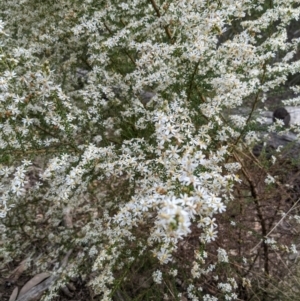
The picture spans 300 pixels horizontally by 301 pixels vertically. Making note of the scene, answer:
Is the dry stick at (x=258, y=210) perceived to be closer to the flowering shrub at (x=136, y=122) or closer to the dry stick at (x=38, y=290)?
the flowering shrub at (x=136, y=122)

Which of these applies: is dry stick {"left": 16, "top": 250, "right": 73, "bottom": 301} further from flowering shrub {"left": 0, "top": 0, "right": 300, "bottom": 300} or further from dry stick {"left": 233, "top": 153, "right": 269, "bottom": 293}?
dry stick {"left": 233, "top": 153, "right": 269, "bottom": 293}

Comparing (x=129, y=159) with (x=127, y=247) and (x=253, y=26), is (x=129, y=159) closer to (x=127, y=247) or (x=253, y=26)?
(x=127, y=247)

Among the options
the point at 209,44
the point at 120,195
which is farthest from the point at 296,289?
the point at 209,44

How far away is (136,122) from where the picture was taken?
3.69 meters

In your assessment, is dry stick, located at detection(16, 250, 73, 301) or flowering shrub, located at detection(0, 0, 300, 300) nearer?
flowering shrub, located at detection(0, 0, 300, 300)

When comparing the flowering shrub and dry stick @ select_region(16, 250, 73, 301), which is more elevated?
the flowering shrub

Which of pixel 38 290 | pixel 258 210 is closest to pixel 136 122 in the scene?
pixel 258 210

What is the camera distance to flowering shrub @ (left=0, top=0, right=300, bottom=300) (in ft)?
8.41

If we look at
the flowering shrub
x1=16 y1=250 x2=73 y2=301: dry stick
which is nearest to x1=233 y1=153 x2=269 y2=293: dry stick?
the flowering shrub

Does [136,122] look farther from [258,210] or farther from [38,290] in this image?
[38,290]

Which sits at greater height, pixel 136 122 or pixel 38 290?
pixel 136 122

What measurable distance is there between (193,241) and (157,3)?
256 centimetres

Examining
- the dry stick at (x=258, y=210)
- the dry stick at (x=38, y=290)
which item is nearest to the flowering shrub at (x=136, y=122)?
the dry stick at (x=258, y=210)

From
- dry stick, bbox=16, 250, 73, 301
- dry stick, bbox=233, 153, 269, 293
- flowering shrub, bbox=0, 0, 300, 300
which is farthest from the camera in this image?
dry stick, bbox=16, 250, 73, 301
